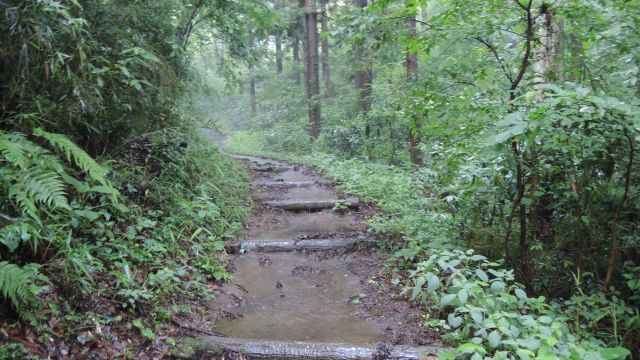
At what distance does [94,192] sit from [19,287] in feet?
6.04

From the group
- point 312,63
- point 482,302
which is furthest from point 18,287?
point 312,63

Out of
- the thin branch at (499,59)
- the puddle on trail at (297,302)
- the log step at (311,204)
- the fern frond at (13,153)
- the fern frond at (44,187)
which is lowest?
the puddle on trail at (297,302)

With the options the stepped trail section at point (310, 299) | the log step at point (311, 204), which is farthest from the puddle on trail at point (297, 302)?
the log step at point (311, 204)

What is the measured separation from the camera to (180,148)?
598 cm

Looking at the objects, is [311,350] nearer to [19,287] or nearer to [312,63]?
[19,287]

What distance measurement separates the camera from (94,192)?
13.7 ft

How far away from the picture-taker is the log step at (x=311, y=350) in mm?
3160

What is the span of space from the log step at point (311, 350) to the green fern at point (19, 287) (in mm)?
1201

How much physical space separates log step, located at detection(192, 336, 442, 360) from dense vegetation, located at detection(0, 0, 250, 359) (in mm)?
417

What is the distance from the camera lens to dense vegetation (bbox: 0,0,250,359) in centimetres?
287

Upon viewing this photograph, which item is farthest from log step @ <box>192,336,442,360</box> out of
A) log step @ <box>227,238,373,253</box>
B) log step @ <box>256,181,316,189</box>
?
log step @ <box>256,181,316,189</box>

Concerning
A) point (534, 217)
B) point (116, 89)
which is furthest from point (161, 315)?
point (534, 217)

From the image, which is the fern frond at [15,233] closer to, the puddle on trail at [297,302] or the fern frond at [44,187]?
the fern frond at [44,187]

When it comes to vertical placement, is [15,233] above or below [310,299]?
above
